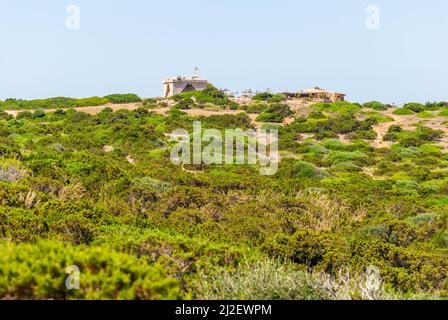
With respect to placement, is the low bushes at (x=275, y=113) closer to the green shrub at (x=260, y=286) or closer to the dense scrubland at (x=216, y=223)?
the dense scrubland at (x=216, y=223)

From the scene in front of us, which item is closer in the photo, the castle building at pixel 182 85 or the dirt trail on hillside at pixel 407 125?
the dirt trail on hillside at pixel 407 125

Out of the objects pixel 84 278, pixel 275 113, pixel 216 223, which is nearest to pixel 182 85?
pixel 275 113

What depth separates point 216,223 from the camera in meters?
17.0

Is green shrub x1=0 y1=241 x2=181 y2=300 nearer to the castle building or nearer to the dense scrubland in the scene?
the dense scrubland

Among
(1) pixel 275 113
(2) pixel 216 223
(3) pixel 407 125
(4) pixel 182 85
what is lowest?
(3) pixel 407 125

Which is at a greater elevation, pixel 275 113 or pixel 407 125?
pixel 275 113

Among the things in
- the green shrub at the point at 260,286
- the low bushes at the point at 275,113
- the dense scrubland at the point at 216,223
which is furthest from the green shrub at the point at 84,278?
the low bushes at the point at 275,113

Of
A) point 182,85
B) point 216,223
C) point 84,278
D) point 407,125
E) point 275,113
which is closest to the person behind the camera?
point 84,278

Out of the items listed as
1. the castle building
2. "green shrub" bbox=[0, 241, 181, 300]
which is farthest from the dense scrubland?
the castle building

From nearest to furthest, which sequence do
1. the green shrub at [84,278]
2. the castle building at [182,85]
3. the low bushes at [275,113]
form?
the green shrub at [84,278]
the low bushes at [275,113]
the castle building at [182,85]

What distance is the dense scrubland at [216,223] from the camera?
25.1ft

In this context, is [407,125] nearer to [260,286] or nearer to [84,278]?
[260,286]
